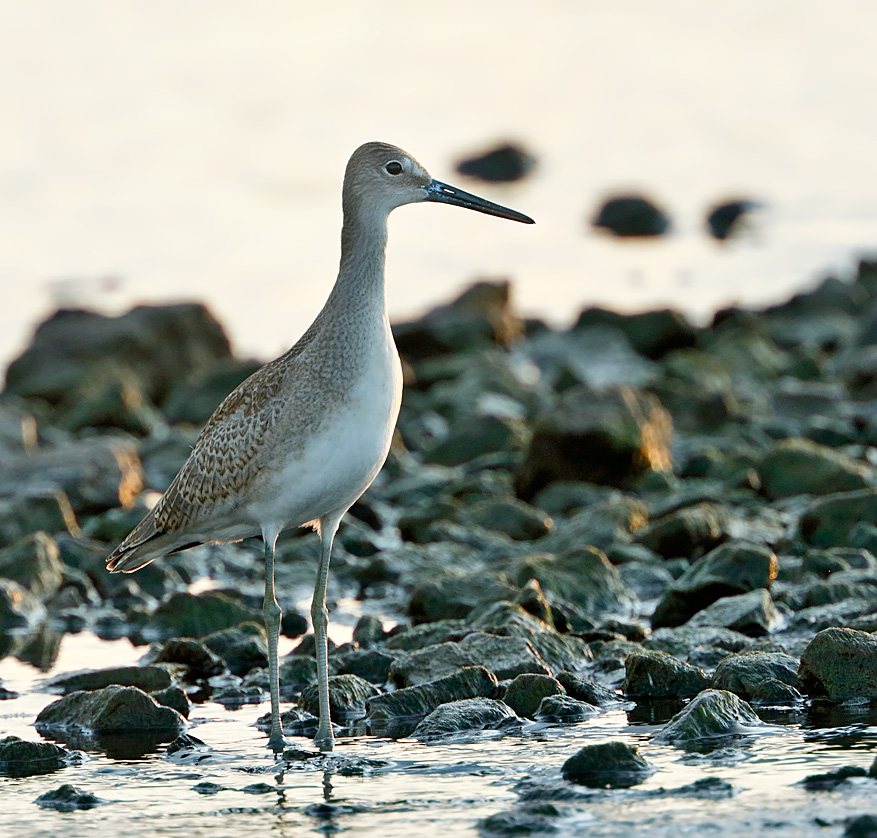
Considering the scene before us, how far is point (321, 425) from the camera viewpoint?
9.09 meters

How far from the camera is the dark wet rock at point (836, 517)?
13.0 metres

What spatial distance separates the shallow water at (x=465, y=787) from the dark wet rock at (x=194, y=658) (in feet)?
4.92

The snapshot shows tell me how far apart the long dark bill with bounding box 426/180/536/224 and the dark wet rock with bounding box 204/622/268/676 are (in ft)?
10.9

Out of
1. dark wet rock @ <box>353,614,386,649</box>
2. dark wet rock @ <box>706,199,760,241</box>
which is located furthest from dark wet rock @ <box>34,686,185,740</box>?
dark wet rock @ <box>706,199,760,241</box>

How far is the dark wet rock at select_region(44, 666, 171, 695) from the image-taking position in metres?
10.2

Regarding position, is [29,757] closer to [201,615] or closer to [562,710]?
[562,710]

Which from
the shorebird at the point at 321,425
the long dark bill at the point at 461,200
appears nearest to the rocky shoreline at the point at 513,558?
the shorebird at the point at 321,425

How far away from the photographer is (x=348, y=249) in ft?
32.0

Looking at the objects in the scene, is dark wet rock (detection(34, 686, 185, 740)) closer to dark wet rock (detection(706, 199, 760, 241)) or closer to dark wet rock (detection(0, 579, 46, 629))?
dark wet rock (detection(0, 579, 46, 629))

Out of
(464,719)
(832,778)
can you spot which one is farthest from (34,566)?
(832,778)

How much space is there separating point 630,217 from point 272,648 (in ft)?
88.5

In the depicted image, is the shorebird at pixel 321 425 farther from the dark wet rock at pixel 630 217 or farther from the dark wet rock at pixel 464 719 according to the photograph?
the dark wet rock at pixel 630 217

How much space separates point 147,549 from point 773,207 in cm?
2820

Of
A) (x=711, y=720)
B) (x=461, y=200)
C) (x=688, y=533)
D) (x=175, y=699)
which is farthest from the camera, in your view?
(x=688, y=533)
